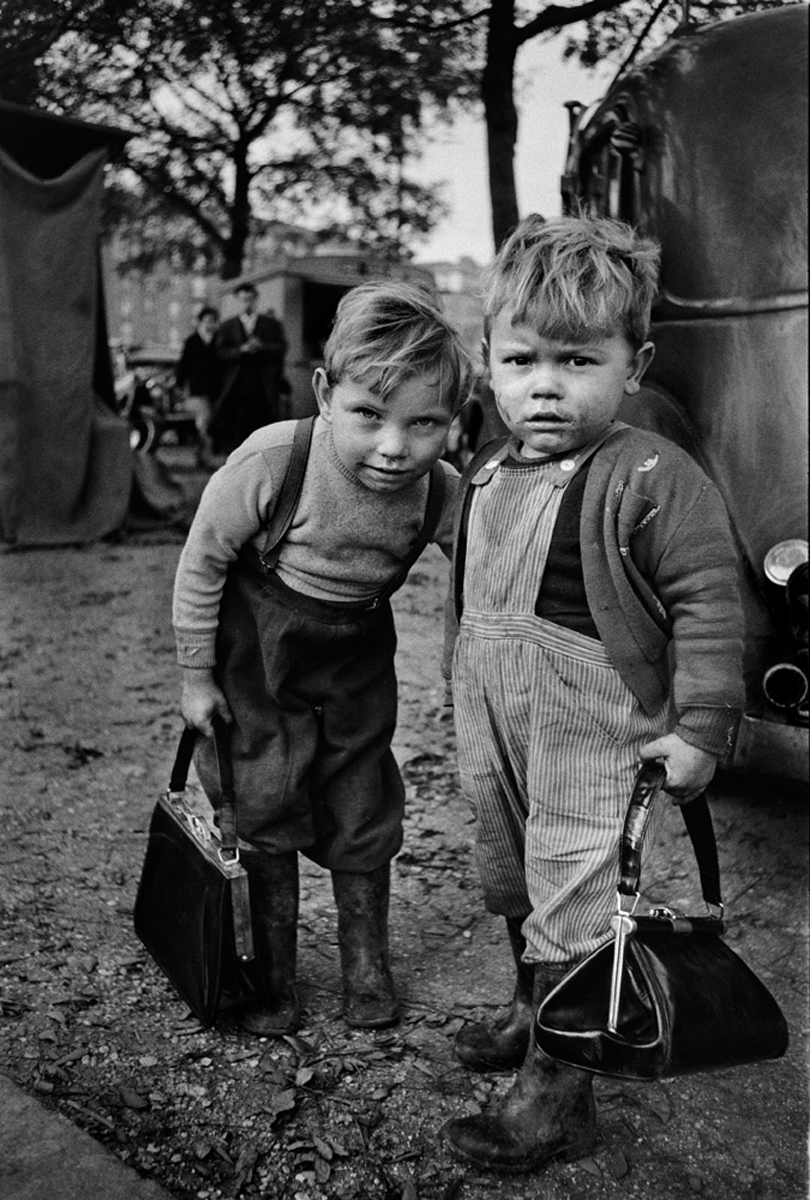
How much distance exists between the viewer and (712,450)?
8.96 ft

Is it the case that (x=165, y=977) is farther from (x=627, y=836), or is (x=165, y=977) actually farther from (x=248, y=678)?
(x=627, y=836)

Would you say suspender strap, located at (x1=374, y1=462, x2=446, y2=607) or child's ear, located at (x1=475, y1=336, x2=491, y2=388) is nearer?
child's ear, located at (x1=475, y1=336, x2=491, y2=388)

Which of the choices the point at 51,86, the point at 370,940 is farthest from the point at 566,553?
the point at 51,86

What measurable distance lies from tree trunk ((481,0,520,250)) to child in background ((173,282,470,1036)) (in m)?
0.30

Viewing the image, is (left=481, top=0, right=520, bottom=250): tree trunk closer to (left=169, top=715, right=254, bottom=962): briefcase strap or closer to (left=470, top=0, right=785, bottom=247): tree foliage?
(left=470, top=0, right=785, bottom=247): tree foliage

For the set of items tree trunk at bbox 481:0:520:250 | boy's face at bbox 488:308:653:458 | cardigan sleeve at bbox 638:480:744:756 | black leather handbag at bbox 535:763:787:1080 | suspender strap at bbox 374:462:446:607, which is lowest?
black leather handbag at bbox 535:763:787:1080

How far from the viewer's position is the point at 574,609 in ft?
5.28

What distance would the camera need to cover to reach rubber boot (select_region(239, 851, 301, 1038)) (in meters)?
2.00

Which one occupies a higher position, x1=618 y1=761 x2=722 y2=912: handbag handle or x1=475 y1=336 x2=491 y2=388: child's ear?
x1=475 y1=336 x2=491 y2=388: child's ear

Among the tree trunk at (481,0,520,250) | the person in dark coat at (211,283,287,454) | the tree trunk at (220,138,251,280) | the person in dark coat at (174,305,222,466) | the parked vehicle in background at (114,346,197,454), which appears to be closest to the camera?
the tree trunk at (481,0,520,250)

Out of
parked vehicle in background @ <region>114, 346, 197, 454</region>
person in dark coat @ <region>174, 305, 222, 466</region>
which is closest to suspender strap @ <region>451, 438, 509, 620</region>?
parked vehicle in background @ <region>114, 346, 197, 454</region>

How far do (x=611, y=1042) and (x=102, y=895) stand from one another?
138 centimetres

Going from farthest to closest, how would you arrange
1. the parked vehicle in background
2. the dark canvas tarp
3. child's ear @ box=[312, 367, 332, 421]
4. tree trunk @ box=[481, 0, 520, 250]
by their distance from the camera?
1. the parked vehicle in background
2. the dark canvas tarp
3. tree trunk @ box=[481, 0, 520, 250]
4. child's ear @ box=[312, 367, 332, 421]

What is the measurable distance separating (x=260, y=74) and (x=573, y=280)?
35.3 inches
